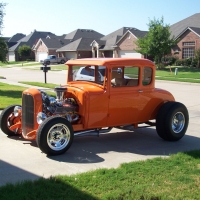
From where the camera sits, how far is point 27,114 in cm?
728

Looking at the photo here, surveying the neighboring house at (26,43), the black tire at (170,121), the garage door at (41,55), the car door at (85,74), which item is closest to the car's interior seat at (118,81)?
the car door at (85,74)

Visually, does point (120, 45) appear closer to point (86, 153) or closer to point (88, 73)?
point (88, 73)

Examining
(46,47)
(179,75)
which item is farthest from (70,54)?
(179,75)

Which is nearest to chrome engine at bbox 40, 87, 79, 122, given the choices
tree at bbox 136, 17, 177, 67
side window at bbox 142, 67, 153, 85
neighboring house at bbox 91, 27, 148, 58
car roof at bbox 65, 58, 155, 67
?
car roof at bbox 65, 58, 155, 67

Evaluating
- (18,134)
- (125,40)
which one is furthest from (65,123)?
(125,40)

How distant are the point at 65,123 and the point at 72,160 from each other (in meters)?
0.73

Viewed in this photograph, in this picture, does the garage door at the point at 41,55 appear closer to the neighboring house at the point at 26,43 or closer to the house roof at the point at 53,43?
the house roof at the point at 53,43

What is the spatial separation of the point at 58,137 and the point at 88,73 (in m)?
1.90

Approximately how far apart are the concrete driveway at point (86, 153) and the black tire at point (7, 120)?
0.16m

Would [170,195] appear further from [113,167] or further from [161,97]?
[161,97]

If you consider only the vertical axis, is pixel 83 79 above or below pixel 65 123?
above

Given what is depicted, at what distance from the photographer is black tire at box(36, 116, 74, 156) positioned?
6480 millimetres

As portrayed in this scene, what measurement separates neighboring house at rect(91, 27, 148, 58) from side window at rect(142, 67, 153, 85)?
1574 inches

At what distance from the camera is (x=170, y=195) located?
4.75m
